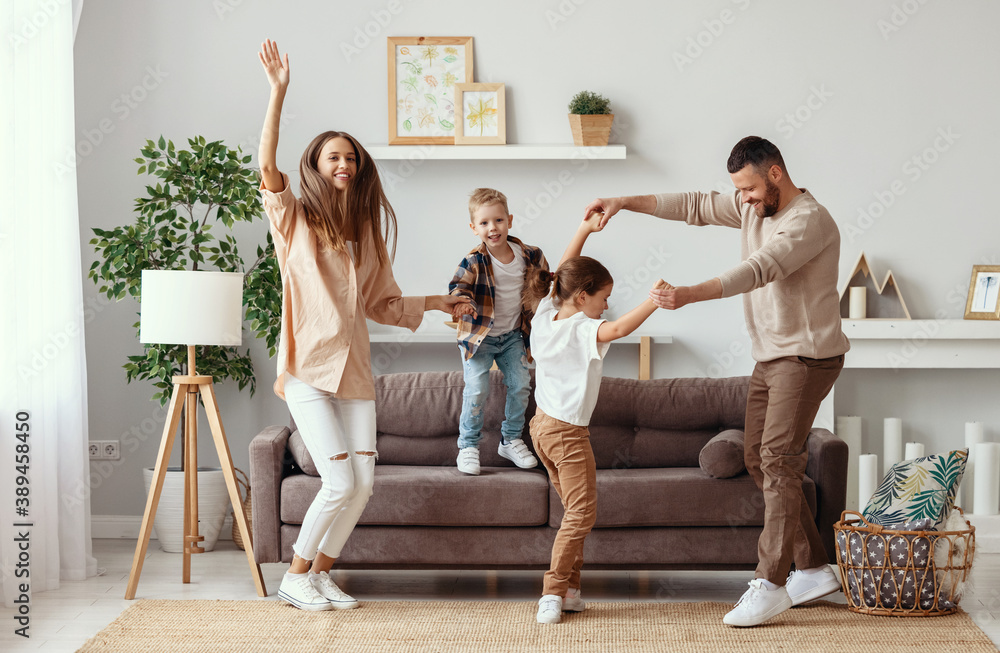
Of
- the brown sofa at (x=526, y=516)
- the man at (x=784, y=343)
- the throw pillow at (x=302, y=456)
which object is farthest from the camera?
the throw pillow at (x=302, y=456)

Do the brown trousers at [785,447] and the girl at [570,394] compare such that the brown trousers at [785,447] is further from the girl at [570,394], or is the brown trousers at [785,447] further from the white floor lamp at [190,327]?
the white floor lamp at [190,327]

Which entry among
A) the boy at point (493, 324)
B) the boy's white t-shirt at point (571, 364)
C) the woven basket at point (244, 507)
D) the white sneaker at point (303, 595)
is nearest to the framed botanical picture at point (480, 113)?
the boy at point (493, 324)

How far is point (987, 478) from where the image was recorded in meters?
3.84

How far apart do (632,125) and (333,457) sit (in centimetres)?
214

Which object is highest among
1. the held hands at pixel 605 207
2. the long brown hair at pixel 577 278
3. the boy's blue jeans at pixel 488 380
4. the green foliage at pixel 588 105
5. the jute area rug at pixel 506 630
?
the green foliage at pixel 588 105

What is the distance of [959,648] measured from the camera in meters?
2.48

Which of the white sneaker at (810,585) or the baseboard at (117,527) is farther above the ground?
the white sneaker at (810,585)

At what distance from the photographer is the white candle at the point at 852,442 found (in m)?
3.98

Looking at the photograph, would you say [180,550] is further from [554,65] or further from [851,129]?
[851,129]

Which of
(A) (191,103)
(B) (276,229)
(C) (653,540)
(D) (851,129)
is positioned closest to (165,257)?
(A) (191,103)

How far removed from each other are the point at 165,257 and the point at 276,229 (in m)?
1.11

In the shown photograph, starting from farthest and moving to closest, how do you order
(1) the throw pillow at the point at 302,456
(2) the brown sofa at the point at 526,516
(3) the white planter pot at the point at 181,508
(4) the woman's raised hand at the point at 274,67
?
(3) the white planter pot at the point at 181,508
(1) the throw pillow at the point at 302,456
(2) the brown sofa at the point at 526,516
(4) the woman's raised hand at the point at 274,67

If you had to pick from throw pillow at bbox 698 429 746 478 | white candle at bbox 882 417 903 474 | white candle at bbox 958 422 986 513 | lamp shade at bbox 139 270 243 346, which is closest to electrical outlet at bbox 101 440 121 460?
lamp shade at bbox 139 270 243 346

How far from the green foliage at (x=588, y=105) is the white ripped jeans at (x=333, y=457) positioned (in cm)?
172
